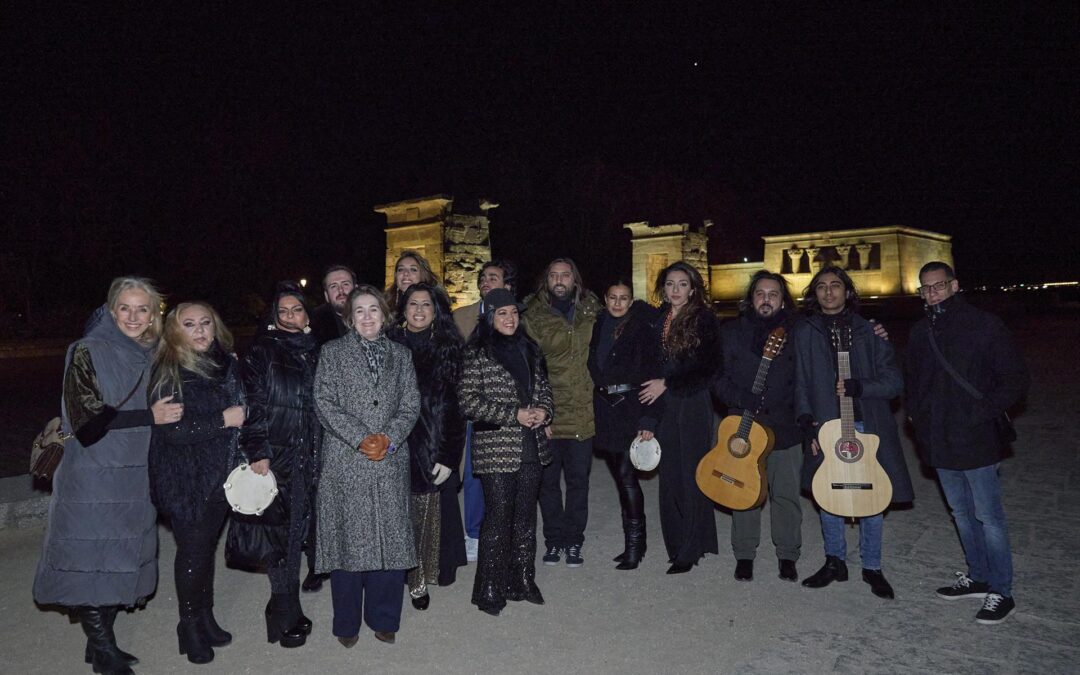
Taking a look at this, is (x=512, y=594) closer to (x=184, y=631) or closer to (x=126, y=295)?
(x=184, y=631)

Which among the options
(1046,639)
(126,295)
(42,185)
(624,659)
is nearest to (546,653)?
(624,659)

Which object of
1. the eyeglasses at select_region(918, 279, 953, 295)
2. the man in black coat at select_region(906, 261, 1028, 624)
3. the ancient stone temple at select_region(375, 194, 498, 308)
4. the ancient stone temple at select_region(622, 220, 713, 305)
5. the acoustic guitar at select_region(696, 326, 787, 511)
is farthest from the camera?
the ancient stone temple at select_region(622, 220, 713, 305)

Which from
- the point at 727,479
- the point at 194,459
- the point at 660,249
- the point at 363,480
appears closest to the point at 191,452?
the point at 194,459

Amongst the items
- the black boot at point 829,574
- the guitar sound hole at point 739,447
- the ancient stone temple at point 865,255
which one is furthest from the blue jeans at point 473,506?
the ancient stone temple at point 865,255

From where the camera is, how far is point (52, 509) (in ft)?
11.9

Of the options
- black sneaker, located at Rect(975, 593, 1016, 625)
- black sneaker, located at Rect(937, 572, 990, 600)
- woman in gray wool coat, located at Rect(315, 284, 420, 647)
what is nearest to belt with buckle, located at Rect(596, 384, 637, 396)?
woman in gray wool coat, located at Rect(315, 284, 420, 647)

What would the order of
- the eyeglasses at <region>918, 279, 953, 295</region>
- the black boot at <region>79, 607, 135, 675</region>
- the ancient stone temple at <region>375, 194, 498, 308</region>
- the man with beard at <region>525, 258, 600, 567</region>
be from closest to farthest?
the black boot at <region>79, 607, 135, 675</region> < the eyeglasses at <region>918, 279, 953, 295</region> < the man with beard at <region>525, 258, 600, 567</region> < the ancient stone temple at <region>375, 194, 498, 308</region>

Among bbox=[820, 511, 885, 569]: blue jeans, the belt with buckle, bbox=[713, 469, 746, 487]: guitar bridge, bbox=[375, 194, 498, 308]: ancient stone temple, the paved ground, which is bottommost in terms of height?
the paved ground

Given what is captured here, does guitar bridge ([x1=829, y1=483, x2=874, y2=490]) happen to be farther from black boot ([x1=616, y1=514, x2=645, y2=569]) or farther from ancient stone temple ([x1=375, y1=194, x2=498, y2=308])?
ancient stone temple ([x1=375, y1=194, x2=498, y2=308])

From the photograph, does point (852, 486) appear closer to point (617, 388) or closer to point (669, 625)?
point (669, 625)

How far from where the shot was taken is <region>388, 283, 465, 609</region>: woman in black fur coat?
428 cm

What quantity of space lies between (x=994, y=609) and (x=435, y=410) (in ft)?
11.1

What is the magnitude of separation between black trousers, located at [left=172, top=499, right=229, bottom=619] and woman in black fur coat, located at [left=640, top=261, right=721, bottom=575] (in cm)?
282

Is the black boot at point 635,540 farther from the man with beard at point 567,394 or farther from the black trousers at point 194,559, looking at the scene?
the black trousers at point 194,559
